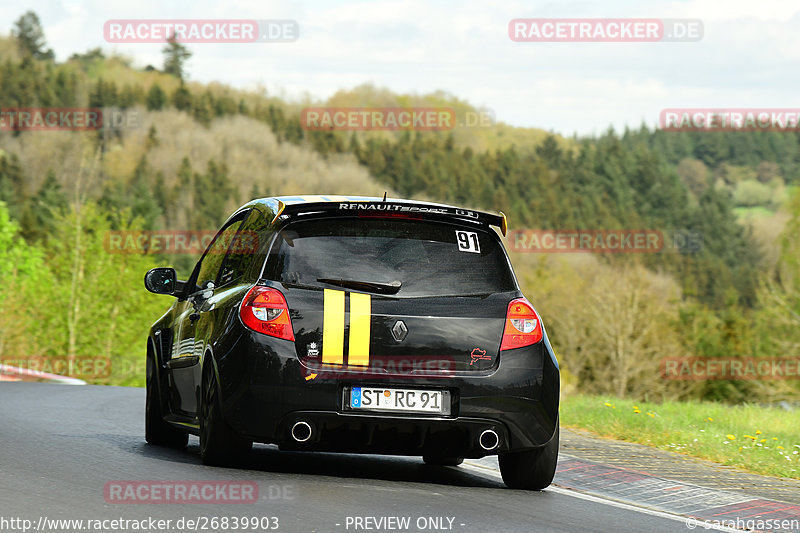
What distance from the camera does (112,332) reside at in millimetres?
61000

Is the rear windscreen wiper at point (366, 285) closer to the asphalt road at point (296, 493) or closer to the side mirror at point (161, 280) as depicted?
the asphalt road at point (296, 493)

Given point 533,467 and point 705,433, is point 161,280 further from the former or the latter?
point 705,433

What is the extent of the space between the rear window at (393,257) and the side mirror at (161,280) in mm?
2023

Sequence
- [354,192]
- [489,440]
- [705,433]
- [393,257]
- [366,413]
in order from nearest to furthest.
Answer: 1. [366,413]
2. [489,440]
3. [393,257]
4. [705,433]
5. [354,192]

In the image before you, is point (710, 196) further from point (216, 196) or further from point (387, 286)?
point (387, 286)

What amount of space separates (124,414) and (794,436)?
7.26 metres

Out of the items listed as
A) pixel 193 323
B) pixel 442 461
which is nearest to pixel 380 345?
pixel 193 323

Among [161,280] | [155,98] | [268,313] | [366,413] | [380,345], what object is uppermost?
[155,98]

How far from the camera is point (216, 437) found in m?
7.52

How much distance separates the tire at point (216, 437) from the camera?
7.46 metres

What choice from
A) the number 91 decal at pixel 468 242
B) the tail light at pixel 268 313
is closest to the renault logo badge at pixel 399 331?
the tail light at pixel 268 313

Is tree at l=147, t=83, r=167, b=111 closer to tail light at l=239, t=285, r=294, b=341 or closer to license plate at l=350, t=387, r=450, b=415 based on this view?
tail light at l=239, t=285, r=294, b=341

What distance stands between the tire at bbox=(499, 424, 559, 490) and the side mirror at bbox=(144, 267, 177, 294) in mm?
3053

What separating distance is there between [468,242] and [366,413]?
1.33m
